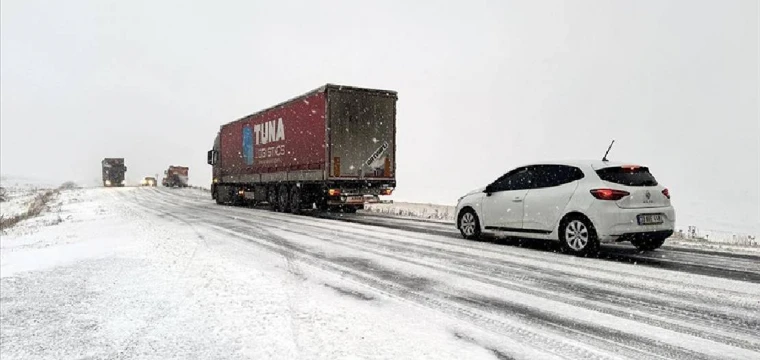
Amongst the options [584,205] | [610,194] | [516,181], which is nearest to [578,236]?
[584,205]

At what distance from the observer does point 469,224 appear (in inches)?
377

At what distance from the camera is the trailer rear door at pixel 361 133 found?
1519cm

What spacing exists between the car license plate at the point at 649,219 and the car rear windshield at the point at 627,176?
19.8 inches

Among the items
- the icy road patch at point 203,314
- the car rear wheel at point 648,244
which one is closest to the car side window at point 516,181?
the car rear wheel at point 648,244

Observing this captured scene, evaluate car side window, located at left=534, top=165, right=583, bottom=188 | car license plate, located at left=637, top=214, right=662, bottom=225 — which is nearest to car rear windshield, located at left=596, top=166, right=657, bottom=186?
car side window, located at left=534, top=165, right=583, bottom=188

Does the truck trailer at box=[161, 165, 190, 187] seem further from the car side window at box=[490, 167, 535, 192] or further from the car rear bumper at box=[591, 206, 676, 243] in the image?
the car rear bumper at box=[591, 206, 676, 243]

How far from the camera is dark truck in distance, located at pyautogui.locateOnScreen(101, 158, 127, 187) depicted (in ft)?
183

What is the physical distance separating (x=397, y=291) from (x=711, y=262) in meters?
4.99

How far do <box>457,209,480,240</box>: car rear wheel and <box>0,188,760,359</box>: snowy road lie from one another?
4.07 feet

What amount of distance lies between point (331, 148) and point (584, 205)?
9.24 meters

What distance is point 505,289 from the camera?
202 inches

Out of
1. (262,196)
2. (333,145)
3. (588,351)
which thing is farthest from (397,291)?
(262,196)

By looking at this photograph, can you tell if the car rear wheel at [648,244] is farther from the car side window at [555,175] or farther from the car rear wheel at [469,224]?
the car rear wheel at [469,224]

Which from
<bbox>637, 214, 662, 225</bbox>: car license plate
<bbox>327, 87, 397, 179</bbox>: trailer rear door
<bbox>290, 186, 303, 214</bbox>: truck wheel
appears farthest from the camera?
<bbox>290, 186, 303, 214</bbox>: truck wheel
